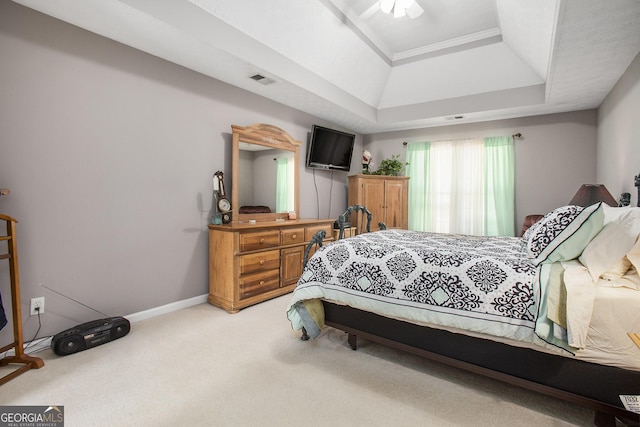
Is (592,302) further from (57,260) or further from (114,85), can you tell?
(114,85)

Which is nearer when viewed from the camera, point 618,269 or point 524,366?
point 618,269

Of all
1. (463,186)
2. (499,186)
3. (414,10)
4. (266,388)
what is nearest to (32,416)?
(266,388)

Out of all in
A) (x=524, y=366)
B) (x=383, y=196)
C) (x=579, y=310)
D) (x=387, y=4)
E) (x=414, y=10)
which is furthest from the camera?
(x=383, y=196)

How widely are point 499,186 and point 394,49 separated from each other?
2.65 meters

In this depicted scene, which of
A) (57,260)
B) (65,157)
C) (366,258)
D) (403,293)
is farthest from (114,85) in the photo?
(403,293)

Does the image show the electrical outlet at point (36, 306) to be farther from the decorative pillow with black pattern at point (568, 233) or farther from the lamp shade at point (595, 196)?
the lamp shade at point (595, 196)

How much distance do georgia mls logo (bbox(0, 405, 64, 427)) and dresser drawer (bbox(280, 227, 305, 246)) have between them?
7.62 feet

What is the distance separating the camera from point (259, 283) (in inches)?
128

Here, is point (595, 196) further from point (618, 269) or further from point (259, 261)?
point (259, 261)

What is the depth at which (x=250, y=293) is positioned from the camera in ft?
10.4

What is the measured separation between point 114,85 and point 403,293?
2.95 metres

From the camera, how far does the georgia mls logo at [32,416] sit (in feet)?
4.95

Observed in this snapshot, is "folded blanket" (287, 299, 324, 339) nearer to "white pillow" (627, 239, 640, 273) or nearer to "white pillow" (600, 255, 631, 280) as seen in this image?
"white pillow" (600, 255, 631, 280)

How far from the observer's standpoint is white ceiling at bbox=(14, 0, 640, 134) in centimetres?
223
